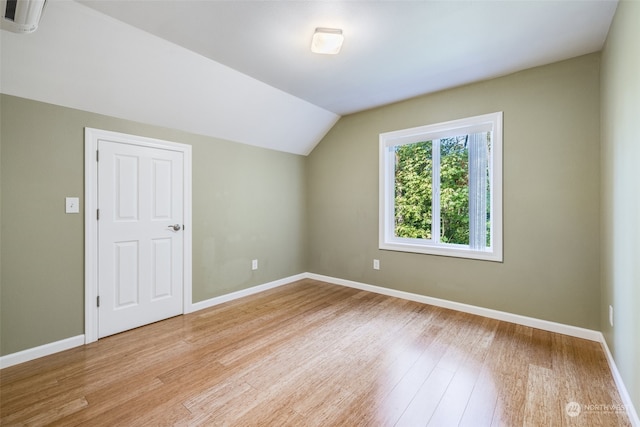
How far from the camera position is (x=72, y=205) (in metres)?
2.37

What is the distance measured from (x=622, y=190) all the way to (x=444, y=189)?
1680mm

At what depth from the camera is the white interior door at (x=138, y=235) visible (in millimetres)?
2564

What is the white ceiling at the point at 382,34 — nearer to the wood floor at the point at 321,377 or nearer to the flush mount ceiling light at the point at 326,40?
the flush mount ceiling light at the point at 326,40

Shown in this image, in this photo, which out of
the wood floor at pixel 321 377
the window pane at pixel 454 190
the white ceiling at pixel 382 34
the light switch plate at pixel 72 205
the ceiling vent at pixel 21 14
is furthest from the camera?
the window pane at pixel 454 190

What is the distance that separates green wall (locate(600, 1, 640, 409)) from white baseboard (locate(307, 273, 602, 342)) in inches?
9.0

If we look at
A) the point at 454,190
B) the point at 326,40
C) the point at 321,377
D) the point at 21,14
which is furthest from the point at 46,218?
the point at 454,190

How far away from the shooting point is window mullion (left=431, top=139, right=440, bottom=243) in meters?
3.42

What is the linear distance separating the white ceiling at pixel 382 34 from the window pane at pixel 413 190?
0.92 m

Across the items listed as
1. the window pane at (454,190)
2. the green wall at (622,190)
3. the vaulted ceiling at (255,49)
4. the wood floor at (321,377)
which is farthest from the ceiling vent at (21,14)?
the window pane at (454,190)

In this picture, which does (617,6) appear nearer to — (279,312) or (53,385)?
(279,312)

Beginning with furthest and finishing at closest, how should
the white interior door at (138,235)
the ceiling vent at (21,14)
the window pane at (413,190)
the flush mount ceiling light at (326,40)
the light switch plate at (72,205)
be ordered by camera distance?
the window pane at (413,190) → the white interior door at (138,235) → the light switch plate at (72,205) → the flush mount ceiling light at (326,40) → the ceiling vent at (21,14)

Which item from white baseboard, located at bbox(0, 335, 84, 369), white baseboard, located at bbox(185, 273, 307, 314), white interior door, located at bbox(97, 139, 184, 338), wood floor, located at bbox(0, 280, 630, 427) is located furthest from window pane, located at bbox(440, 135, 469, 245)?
white baseboard, located at bbox(0, 335, 84, 369)

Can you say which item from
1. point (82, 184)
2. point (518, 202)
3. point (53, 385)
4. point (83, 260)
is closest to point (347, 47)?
point (518, 202)

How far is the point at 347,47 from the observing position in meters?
2.32
